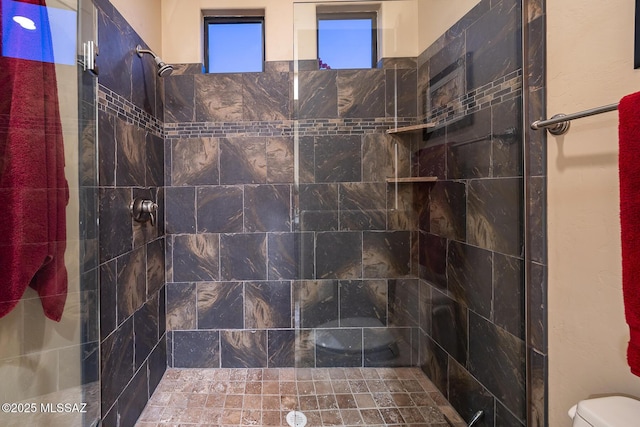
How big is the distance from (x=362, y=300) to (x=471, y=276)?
67 centimetres

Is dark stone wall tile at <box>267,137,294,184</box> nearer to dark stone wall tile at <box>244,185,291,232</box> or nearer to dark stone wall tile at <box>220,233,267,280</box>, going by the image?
dark stone wall tile at <box>244,185,291,232</box>

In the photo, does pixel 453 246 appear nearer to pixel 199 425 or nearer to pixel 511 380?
pixel 511 380

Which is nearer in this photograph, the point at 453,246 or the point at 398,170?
the point at 453,246

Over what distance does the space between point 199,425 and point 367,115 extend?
187 cm

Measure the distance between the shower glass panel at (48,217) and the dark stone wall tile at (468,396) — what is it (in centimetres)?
156

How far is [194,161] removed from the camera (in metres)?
1.80

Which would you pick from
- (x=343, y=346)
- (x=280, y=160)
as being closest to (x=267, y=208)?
(x=280, y=160)

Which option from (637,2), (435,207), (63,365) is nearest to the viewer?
(637,2)

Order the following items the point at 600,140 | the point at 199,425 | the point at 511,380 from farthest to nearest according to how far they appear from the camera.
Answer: the point at 199,425
the point at 511,380
the point at 600,140

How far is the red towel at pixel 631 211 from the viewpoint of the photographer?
585mm

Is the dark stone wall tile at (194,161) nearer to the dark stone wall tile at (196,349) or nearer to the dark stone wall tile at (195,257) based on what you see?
the dark stone wall tile at (195,257)

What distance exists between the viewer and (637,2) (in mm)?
684

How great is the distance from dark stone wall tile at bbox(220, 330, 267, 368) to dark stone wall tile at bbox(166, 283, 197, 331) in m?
0.23

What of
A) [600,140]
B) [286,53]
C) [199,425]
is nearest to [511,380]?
[600,140]
